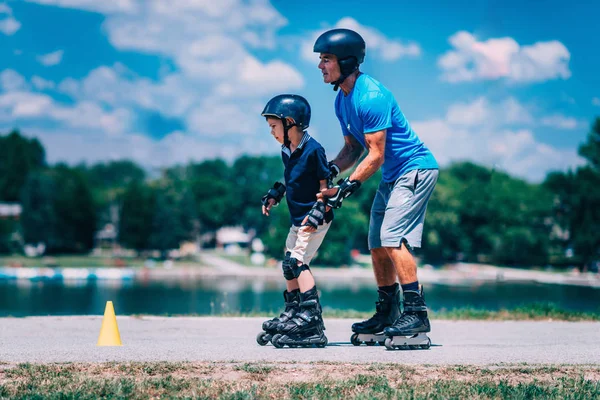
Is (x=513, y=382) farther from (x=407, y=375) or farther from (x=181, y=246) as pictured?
(x=181, y=246)

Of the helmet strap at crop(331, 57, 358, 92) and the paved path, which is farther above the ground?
the helmet strap at crop(331, 57, 358, 92)

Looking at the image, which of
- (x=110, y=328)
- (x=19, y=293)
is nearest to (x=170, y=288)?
(x=19, y=293)

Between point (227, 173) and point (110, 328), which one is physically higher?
point (227, 173)

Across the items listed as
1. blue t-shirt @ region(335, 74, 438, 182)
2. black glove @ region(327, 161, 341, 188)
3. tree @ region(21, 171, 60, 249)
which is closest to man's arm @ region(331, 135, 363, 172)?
blue t-shirt @ region(335, 74, 438, 182)

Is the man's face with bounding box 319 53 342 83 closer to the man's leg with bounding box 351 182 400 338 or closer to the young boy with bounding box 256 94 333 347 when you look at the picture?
the young boy with bounding box 256 94 333 347

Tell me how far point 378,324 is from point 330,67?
230 centimetres

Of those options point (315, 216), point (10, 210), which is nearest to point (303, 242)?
point (315, 216)

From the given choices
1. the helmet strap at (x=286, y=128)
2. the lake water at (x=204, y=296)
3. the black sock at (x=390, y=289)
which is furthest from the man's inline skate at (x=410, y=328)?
the lake water at (x=204, y=296)

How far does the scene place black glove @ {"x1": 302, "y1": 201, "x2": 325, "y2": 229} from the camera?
6.11m

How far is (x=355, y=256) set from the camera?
8450 centimetres

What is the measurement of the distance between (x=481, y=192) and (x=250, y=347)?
80461mm

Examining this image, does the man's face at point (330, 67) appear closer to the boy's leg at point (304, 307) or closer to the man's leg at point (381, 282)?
the man's leg at point (381, 282)

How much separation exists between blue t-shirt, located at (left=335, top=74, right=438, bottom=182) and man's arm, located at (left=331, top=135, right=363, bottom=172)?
0.11 meters

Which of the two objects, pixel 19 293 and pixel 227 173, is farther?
pixel 227 173
